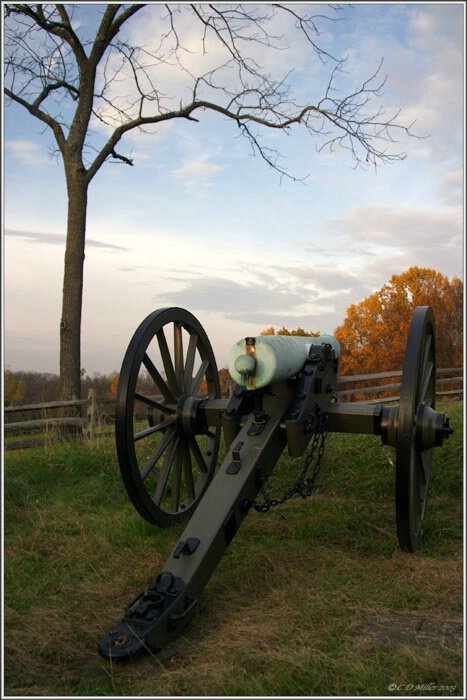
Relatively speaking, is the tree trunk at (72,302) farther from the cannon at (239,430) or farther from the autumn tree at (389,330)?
the autumn tree at (389,330)

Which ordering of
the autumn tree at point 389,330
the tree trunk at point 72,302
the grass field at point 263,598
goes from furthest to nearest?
1. the autumn tree at point 389,330
2. the tree trunk at point 72,302
3. the grass field at point 263,598

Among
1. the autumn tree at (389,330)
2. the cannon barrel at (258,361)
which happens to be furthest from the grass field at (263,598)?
the autumn tree at (389,330)

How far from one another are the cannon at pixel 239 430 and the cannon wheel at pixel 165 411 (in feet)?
0.03

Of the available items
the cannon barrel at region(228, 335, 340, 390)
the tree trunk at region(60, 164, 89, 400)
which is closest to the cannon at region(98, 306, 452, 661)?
the cannon barrel at region(228, 335, 340, 390)

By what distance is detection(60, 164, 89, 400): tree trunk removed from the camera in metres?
11.1

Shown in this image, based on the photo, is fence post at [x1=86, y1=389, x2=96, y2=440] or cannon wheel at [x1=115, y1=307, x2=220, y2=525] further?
fence post at [x1=86, y1=389, x2=96, y2=440]

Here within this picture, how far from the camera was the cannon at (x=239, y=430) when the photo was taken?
3.47 metres

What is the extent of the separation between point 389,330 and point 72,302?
1783cm

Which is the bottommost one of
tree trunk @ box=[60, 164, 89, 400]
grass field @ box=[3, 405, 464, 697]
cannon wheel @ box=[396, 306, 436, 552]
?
grass field @ box=[3, 405, 464, 697]

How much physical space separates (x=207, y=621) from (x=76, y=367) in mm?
8092

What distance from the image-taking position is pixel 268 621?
3.48m

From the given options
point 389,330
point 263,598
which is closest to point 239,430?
point 263,598

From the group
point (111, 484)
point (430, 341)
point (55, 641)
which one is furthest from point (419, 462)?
point (111, 484)

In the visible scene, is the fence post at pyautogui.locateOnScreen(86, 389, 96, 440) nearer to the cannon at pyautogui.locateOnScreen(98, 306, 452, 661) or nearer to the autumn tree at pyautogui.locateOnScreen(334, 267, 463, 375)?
the cannon at pyautogui.locateOnScreen(98, 306, 452, 661)
